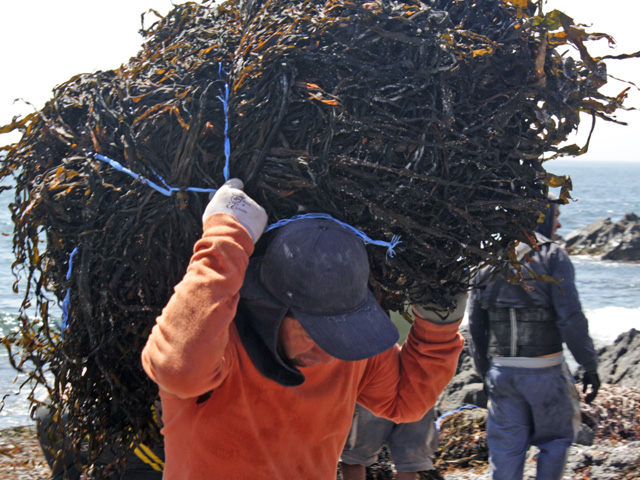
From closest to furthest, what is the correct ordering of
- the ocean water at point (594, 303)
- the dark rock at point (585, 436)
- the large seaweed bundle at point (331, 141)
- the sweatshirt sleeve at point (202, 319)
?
1. the sweatshirt sleeve at point (202, 319)
2. the large seaweed bundle at point (331, 141)
3. the dark rock at point (585, 436)
4. the ocean water at point (594, 303)

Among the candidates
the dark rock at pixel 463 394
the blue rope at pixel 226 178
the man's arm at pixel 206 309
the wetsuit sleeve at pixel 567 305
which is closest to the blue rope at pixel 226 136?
the blue rope at pixel 226 178

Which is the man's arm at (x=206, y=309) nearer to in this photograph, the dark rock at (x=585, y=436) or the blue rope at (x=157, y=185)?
the blue rope at (x=157, y=185)

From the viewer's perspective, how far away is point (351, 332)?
1912mm

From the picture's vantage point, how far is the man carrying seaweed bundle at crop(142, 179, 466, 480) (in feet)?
5.87

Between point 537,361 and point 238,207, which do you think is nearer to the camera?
point 238,207

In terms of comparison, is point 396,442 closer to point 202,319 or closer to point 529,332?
point 529,332

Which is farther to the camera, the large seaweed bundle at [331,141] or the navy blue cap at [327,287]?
the large seaweed bundle at [331,141]

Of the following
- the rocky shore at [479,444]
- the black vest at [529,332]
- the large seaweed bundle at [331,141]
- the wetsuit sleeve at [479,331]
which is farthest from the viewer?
the rocky shore at [479,444]

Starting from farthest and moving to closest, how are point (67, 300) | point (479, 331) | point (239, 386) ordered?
point (479, 331) → point (67, 300) → point (239, 386)

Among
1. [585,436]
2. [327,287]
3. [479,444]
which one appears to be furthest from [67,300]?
[585,436]

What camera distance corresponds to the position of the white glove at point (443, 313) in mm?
2316

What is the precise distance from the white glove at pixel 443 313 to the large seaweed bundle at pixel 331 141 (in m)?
0.15

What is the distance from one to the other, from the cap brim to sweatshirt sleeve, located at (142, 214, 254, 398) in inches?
9.6

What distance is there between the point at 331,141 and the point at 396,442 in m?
2.93
